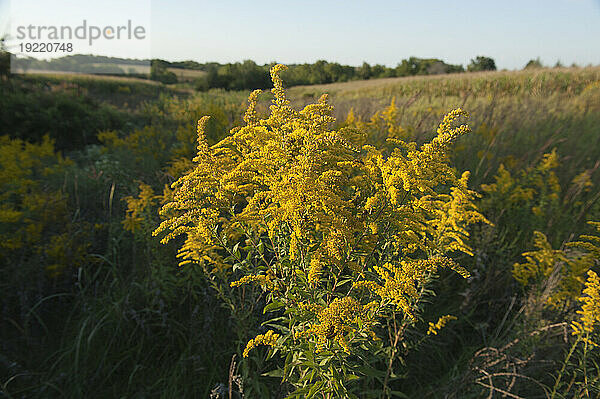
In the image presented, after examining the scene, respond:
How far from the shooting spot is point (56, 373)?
2275 millimetres

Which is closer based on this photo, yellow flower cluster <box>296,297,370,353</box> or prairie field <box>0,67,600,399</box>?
yellow flower cluster <box>296,297,370,353</box>

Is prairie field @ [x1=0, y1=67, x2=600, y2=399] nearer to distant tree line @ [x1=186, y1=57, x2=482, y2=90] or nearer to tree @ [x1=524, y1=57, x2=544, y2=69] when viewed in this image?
distant tree line @ [x1=186, y1=57, x2=482, y2=90]

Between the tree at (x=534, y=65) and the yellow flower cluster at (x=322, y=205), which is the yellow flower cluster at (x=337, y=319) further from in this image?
the tree at (x=534, y=65)

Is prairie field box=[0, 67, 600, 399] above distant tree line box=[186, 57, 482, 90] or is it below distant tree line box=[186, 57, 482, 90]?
below

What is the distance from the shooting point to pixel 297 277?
1602 mm

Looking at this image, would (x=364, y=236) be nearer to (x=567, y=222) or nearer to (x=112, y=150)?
(x=567, y=222)

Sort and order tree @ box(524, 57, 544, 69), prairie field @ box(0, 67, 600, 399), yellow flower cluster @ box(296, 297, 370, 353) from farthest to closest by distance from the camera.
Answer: tree @ box(524, 57, 544, 69) → prairie field @ box(0, 67, 600, 399) → yellow flower cluster @ box(296, 297, 370, 353)

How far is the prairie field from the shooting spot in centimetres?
145

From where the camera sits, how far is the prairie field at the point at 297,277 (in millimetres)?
1448

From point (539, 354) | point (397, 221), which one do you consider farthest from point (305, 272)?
point (539, 354)

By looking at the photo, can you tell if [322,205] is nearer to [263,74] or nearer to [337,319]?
[337,319]

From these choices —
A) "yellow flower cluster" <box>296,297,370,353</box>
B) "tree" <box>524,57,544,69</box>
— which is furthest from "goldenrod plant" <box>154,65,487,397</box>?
"tree" <box>524,57,544,69</box>

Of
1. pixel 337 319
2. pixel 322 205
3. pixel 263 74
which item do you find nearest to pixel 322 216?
pixel 322 205

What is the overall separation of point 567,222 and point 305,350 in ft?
12.1
